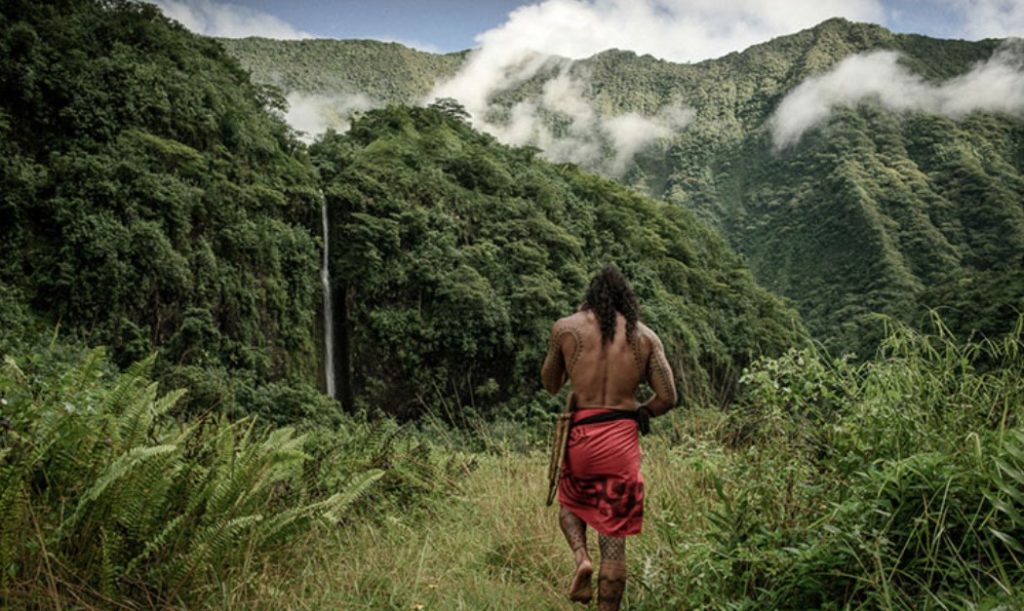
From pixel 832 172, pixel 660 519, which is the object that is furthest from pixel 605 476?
pixel 832 172

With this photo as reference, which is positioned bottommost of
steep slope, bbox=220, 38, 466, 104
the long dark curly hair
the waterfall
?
the waterfall

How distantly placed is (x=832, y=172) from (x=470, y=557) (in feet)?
221

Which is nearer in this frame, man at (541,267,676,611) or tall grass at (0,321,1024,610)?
tall grass at (0,321,1024,610)

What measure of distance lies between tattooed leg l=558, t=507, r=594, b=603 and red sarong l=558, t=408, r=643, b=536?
0.05 m

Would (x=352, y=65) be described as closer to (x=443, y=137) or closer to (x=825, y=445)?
(x=443, y=137)

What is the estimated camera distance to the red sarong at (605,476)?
9.50ft

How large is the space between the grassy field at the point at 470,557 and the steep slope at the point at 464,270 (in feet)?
38.2

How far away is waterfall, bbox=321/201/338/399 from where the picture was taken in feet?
60.4

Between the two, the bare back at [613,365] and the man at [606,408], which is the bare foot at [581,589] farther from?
the bare back at [613,365]

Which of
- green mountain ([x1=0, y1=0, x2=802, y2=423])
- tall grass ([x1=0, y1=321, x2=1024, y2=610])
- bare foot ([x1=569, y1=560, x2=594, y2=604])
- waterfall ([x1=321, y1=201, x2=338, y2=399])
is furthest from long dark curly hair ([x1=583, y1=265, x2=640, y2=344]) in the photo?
waterfall ([x1=321, y1=201, x2=338, y2=399])

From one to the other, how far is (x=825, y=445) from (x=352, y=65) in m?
75.6

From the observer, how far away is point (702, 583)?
2.45m

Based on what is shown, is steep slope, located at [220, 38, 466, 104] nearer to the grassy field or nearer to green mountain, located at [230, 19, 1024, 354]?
green mountain, located at [230, 19, 1024, 354]

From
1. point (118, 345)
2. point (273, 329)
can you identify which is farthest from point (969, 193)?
point (118, 345)
